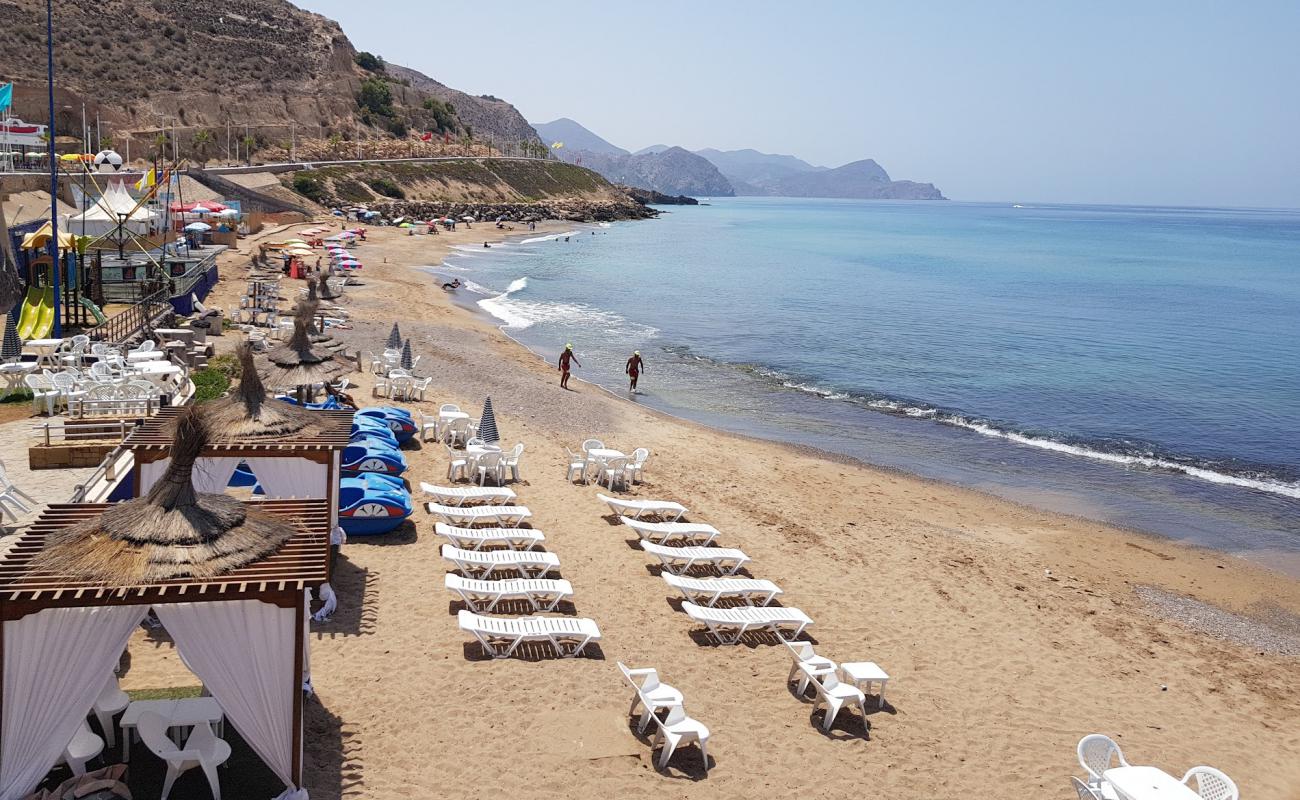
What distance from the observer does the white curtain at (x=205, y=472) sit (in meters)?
9.39

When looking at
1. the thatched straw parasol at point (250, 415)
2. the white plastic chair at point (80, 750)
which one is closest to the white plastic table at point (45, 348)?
the thatched straw parasol at point (250, 415)

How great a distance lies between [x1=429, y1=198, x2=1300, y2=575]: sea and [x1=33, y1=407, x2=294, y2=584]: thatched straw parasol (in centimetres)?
1113

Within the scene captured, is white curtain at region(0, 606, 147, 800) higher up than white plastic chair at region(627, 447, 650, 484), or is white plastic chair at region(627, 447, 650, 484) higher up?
white curtain at region(0, 606, 147, 800)

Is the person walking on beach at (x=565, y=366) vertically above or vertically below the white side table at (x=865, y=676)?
above

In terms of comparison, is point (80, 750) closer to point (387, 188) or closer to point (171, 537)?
point (171, 537)

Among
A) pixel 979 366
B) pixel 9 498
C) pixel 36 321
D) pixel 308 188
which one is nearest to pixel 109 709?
pixel 9 498

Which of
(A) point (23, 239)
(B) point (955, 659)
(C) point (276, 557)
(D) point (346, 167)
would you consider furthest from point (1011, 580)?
(D) point (346, 167)

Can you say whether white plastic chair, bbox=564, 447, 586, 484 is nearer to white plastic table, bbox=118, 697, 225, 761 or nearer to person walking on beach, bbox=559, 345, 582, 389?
person walking on beach, bbox=559, 345, 582, 389

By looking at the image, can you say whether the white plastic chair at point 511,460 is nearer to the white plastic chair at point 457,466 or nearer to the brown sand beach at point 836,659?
the brown sand beach at point 836,659

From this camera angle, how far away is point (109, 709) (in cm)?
686

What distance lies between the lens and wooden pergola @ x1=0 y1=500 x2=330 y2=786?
5.82 m

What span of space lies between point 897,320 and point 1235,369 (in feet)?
46.1

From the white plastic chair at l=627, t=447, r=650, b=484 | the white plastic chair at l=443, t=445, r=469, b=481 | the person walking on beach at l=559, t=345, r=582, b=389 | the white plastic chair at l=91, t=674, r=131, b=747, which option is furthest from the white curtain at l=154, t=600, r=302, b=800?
the person walking on beach at l=559, t=345, r=582, b=389

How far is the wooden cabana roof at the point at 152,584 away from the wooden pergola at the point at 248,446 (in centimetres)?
237
